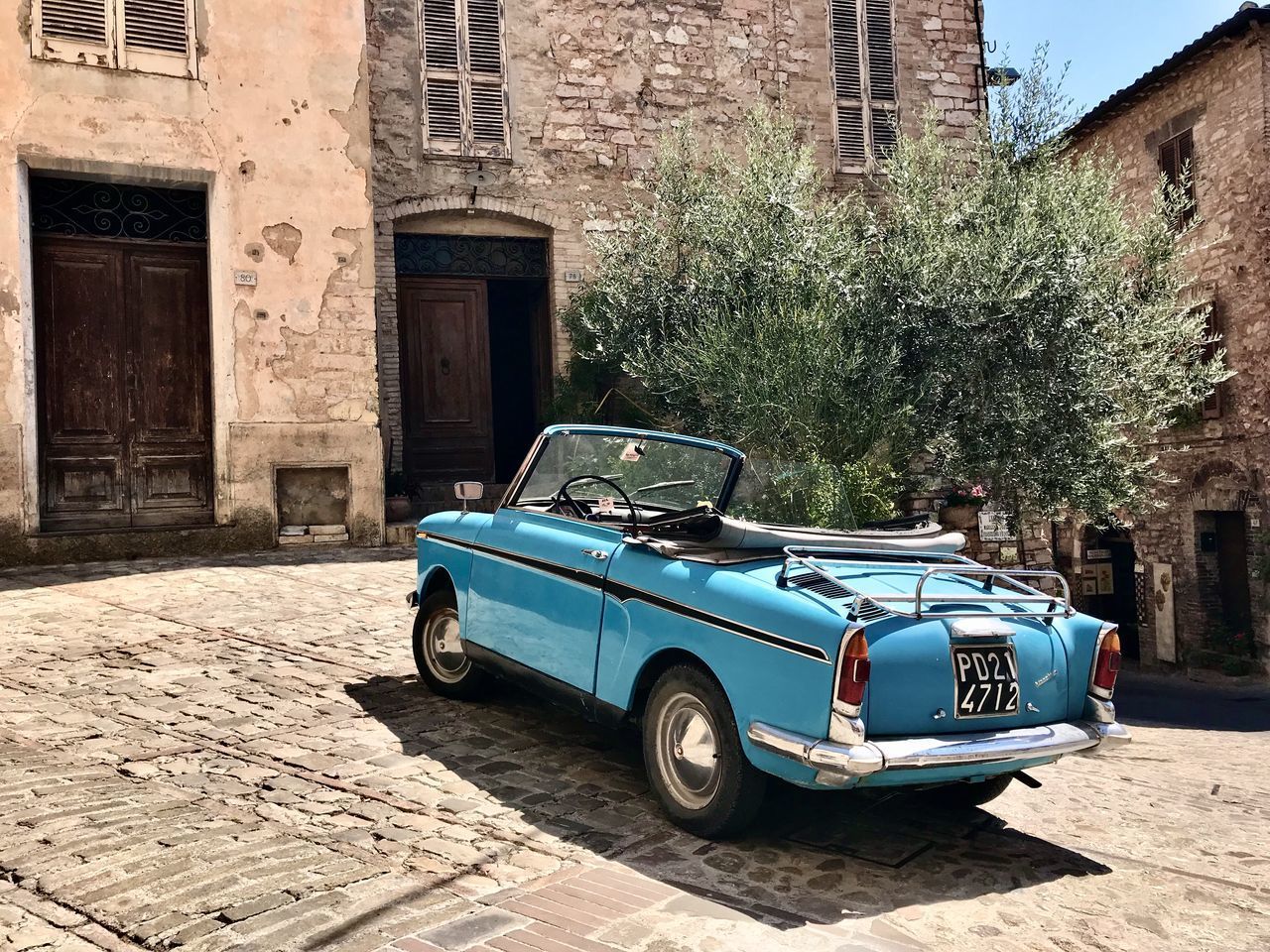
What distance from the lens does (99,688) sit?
19.0 ft

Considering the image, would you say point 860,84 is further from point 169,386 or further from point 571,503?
point 571,503

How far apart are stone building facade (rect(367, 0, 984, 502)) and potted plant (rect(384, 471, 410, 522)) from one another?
0.35m

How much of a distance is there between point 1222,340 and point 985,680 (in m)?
16.0

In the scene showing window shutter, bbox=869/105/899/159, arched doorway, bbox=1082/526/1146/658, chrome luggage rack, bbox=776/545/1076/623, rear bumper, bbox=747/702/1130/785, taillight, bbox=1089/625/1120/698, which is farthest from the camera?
arched doorway, bbox=1082/526/1146/658

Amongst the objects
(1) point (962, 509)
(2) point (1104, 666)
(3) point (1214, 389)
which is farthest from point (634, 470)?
(3) point (1214, 389)

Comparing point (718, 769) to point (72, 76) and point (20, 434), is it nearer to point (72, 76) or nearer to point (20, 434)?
point (20, 434)

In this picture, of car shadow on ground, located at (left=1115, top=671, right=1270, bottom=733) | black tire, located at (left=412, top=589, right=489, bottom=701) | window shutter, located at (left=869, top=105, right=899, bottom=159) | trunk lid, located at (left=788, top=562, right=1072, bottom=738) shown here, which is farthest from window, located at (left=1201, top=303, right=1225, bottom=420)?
black tire, located at (left=412, top=589, right=489, bottom=701)

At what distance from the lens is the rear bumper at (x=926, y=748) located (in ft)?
11.2

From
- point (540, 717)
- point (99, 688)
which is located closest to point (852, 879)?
point (540, 717)

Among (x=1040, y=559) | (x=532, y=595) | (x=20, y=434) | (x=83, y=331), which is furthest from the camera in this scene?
(x=1040, y=559)

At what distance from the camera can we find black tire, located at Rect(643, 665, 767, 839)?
382 centimetres

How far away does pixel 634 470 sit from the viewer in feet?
17.1

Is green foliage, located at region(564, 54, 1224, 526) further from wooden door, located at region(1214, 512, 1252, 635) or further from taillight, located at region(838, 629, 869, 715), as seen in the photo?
taillight, located at region(838, 629, 869, 715)

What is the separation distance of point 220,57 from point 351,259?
8.02 feet
